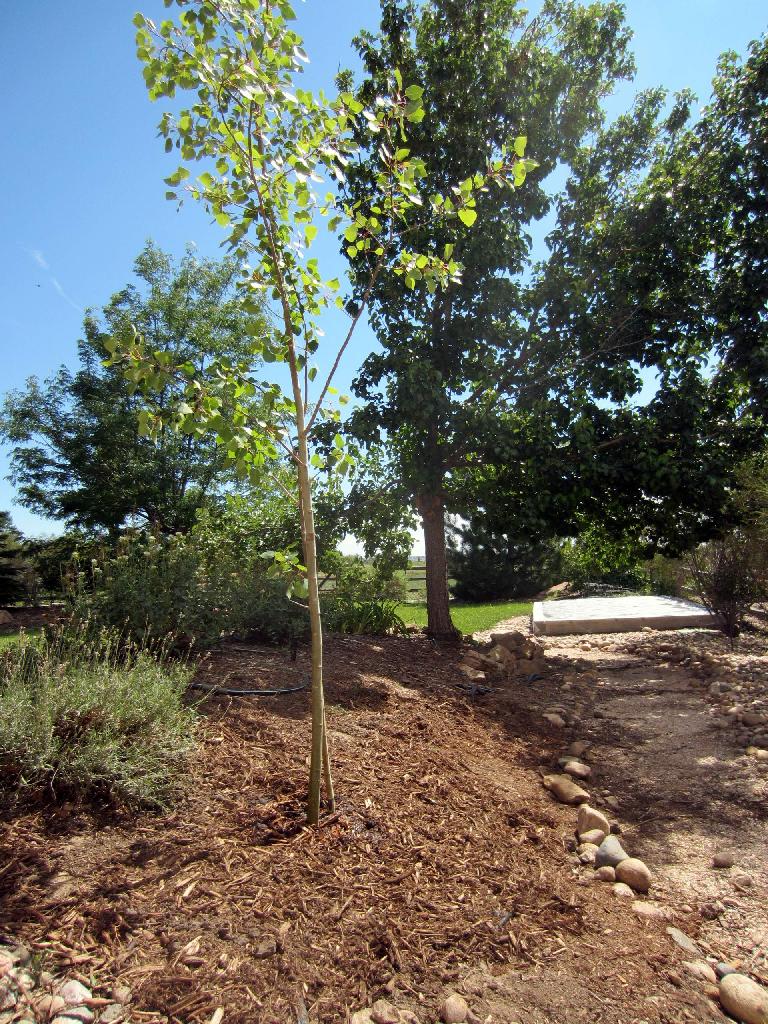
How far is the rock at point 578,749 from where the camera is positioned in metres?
4.06

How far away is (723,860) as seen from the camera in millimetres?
2721

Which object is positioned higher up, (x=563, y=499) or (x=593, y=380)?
(x=593, y=380)

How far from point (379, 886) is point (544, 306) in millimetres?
7279

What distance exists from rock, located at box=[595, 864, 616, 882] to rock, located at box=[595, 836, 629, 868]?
0.06m

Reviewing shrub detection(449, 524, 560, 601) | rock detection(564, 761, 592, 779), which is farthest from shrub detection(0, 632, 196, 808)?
shrub detection(449, 524, 560, 601)

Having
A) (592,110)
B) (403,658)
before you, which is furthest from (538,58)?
(403,658)

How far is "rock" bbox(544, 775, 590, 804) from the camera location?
10.8 feet

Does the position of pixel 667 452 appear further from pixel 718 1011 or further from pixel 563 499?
pixel 718 1011

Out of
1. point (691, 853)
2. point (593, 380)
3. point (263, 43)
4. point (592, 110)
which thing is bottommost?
point (691, 853)

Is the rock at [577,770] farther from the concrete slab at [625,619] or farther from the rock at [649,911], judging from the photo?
the concrete slab at [625,619]

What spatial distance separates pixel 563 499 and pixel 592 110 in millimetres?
5147

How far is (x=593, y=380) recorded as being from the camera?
7.31m

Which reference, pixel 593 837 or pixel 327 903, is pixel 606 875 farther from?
pixel 327 903

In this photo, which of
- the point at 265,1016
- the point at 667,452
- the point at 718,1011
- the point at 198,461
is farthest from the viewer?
the point at 198,461
